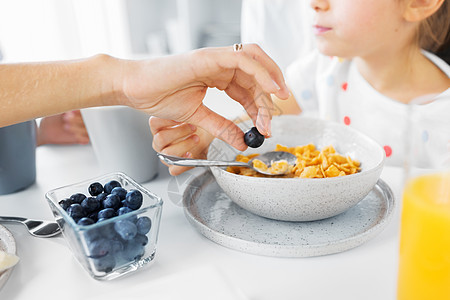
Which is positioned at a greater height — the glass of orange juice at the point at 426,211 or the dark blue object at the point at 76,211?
the glass of orange juice at the point at 426,211

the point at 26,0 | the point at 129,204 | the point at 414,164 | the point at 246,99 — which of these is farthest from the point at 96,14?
the point at 414,164

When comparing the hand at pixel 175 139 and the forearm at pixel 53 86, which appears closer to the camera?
the forearm at pixel 53 86

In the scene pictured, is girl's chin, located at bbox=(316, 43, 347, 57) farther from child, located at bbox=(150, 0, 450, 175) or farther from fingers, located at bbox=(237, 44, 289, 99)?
fingers, located at bbox=(237, 44, 289, 99)

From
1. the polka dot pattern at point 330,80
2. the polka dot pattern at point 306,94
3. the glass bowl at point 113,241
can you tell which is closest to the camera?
the glass bowl at point 113,241

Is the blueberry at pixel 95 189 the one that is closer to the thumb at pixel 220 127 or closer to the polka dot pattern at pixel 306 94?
the thumb at pixel 220 127

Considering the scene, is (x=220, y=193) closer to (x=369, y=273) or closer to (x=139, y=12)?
(x=369, y=273)

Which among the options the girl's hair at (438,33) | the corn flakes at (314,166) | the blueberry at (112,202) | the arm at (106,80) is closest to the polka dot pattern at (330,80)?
the girl's hair at (438,33)

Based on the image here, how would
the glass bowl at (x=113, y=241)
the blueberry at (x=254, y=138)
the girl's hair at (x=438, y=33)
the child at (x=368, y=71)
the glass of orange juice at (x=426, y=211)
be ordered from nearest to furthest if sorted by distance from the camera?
1. the glass of orange juice at (x=426, y=211)
2. the glass bowl at (x=113, y=241)
3. the blueberry at (x=254, y=138)
4. the child at (x=368, y=71)
5. the girl's hair at (x=438, y=33)

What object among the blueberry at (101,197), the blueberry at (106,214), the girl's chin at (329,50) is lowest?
the blueberry at (101,197)

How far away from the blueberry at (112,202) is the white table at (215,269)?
10 centimetres

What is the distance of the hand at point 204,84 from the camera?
71cm

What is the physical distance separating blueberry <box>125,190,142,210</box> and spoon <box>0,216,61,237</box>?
0.55 feet

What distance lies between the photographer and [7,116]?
72 centimetres

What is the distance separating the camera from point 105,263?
1.92 ft
